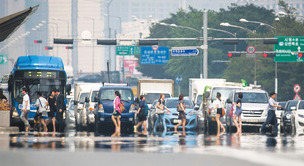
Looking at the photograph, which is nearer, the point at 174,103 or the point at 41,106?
the point at 41,106

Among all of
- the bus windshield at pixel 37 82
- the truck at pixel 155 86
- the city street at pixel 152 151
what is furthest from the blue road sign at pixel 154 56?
the city street at pixel 152 151

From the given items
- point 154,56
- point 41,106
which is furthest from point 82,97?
point 154,56

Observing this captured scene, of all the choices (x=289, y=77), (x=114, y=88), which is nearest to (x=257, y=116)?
(x=114, y=88)

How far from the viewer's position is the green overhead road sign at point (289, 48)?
54.0 meters

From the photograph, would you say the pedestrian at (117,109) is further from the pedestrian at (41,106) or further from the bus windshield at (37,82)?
the bus windshield at (37,82)

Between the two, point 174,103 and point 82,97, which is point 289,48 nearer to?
point 82,97

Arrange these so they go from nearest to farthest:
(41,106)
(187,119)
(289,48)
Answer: (41,106)
(187,119)
(289,48)

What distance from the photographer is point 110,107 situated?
94.1 feet

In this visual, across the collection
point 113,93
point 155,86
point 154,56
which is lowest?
point 113,93

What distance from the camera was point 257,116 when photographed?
2839 centimetres

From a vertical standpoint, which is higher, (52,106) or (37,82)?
(37,82)

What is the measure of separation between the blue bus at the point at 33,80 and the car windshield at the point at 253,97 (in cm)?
728

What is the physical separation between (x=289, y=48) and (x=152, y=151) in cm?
3855

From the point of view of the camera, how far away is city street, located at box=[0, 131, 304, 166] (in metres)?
14.9
